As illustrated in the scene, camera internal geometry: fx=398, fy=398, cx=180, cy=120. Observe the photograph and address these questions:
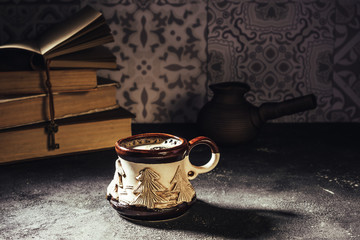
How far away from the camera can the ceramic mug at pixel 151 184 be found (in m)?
0.69

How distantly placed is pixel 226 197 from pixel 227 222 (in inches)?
4.4

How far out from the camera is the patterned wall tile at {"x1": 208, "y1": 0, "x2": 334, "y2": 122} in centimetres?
133

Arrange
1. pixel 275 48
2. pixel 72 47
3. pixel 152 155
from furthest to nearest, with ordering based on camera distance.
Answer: pixel 275 48, pixel 72 47, pixel 152 155

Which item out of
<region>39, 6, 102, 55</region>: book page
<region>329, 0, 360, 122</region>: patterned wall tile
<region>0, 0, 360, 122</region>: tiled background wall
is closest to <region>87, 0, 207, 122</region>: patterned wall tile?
<region>0, 0, 360, 122</region>: tiled background wall

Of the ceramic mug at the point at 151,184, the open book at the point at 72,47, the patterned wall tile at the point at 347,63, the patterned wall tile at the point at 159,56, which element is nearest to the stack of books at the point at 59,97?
the open book at the point at 72,47

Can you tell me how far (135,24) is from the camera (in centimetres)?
134

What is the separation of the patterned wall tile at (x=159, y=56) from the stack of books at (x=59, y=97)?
0.76ft

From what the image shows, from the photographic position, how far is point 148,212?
696mm

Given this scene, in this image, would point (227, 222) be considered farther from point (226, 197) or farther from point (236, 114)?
point (236, 114)

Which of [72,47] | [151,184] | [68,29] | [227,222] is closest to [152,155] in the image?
[151,184]

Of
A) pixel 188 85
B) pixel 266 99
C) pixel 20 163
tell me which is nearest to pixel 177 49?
pixel 188 85

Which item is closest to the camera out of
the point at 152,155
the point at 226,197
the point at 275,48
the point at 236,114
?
the point at 152,155

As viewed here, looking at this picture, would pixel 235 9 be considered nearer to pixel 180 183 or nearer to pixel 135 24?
pixel 135 24

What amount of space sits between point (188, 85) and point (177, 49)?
129 mm
